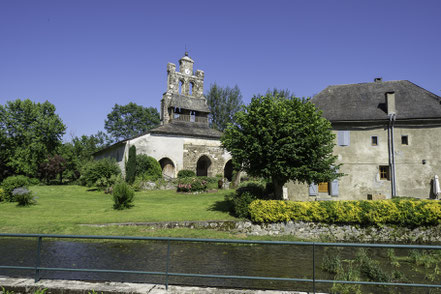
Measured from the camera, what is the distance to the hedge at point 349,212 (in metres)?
12.9

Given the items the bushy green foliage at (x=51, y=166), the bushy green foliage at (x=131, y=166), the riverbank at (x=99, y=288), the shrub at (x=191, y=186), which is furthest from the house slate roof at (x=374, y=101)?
the bushy green foliage at (x=51, y=166)

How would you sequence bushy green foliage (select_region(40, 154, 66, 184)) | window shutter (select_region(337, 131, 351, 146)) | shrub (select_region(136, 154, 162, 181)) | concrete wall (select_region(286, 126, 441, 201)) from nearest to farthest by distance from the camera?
concrete wall (select_region(286, 126, 441, 201)) < window shutter (select_region(337, 131, 351, 146)) < shrub (select_region(136, 154, 162, 181)) < bushy green foliage (select_region(40, 154, 66, 184))

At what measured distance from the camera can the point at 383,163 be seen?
66.4ft

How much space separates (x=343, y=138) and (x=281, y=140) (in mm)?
9501

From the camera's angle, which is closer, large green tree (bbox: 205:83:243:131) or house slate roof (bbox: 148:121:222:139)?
house slate roof (bbox: 148:121:222:139)

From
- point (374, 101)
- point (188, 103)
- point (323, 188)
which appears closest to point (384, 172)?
point (323, 188)

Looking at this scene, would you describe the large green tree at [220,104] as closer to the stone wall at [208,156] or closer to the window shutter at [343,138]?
the stone wall at [208,156]

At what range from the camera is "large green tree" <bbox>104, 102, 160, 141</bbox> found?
61875 millimetres

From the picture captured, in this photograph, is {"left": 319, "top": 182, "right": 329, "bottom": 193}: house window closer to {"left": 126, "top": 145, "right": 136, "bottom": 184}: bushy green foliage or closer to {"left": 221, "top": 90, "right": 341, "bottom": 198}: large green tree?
{"left": 221, "top": 90, "right": 341, "bottom": 198}: large green tree

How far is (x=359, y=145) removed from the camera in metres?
20.6

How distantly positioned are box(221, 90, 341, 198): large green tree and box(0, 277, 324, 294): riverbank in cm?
924

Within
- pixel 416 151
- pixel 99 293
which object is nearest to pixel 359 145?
pixel 416 151

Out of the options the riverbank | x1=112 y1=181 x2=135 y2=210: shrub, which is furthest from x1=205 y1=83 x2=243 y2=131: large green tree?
the riverbank

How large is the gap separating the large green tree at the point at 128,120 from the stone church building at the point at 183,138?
2299cm
